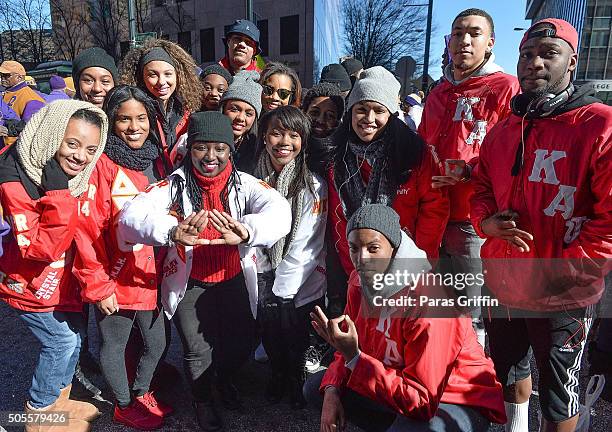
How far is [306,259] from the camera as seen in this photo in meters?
2.92

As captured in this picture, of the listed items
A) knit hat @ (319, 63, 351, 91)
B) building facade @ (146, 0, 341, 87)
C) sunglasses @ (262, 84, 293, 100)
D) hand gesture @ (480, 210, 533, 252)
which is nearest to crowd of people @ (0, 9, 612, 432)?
hand gesture @ (480, 210, 533, 252)

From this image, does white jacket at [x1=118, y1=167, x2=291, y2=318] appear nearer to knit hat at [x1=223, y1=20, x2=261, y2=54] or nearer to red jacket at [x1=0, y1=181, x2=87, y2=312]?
red jacket at [x1=0, y1=181, x2=87, y2=312]

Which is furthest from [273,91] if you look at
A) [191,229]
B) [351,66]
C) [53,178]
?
[351,66]

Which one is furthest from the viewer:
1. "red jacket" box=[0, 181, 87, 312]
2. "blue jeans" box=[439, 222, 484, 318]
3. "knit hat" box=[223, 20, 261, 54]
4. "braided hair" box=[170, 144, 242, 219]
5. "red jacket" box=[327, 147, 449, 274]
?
"knit hat" box=[223, 20, 261, 54]

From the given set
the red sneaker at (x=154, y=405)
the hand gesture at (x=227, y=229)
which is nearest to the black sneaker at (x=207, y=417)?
the red sneaker at (x=154, y=405)

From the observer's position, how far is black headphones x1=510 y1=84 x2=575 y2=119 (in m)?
2.05

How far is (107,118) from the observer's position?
101 inches

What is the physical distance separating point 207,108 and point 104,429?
2583mm

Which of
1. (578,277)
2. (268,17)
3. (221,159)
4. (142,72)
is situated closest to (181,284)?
(221,159)

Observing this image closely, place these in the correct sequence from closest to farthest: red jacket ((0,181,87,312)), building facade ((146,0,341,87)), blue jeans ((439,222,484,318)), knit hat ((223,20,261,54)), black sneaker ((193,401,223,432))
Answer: red jacket ((0,181,87,312)) → black sneaker ((193,401,223,432)) → blue jeans ((439,222,484,318)) → knit hat ((223,20,261,54)) → building facade ((146,0,341,87))

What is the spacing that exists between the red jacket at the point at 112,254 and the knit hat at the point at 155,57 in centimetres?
108

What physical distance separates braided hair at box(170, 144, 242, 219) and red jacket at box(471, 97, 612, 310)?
1540mm

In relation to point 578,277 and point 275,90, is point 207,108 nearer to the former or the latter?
point 275,90

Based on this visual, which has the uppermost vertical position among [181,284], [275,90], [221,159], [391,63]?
[391,63]
